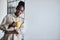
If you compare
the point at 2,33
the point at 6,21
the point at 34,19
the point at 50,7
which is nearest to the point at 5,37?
the point at 2,33

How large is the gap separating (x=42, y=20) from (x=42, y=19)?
0.05 feet

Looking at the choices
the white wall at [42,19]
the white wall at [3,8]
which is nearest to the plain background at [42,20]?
the white wall at [42,19]

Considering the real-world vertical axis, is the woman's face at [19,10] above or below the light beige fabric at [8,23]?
above

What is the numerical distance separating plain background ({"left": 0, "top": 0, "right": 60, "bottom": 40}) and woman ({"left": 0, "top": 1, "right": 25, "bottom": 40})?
86 mm

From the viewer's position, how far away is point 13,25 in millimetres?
1870

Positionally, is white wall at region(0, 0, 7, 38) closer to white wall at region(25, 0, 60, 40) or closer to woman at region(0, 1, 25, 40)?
woman at region(0, 1, 25, 40)

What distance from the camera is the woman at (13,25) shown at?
1.84m

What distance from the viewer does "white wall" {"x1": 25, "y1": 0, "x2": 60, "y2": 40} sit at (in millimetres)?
1945

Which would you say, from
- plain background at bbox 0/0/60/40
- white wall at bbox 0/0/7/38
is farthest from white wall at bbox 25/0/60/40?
white wall at bbox 0/0/7/38

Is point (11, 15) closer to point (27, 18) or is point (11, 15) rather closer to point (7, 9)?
point (7, 9)

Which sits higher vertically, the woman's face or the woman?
the woman's face

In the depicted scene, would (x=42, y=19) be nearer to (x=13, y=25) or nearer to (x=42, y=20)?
(x=42, y=20)

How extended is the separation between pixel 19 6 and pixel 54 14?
548 mm

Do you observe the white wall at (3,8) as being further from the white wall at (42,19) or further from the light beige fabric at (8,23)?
the white wall at (42,19)
